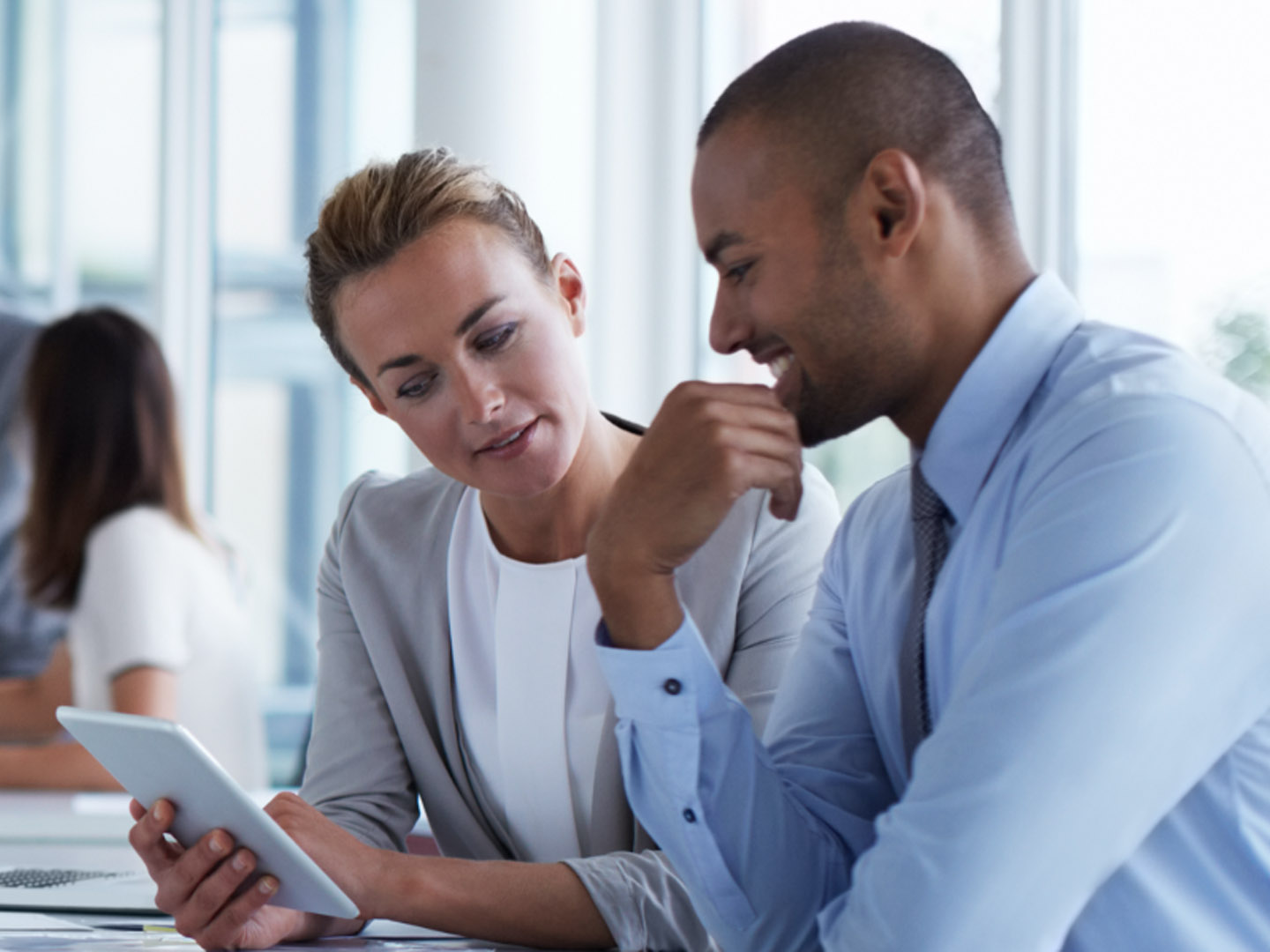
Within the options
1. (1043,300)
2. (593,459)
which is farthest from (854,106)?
(593,459)

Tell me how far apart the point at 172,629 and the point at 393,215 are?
152 cm

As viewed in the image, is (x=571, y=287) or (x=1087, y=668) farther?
(x=571, y=287)

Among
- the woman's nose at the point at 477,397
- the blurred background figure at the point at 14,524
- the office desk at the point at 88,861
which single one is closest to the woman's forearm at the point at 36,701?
the office desk at the point at 88,861

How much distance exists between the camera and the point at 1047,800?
0.88 meters

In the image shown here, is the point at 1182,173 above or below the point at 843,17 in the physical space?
below

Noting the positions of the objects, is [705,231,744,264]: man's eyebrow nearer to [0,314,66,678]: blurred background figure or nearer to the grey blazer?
the grey blazer

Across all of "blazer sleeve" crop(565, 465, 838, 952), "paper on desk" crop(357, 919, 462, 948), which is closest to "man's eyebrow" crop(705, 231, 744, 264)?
"blazer sleeve" crop(565, 465, 838, 952)

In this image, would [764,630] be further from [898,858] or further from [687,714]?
[898,858]

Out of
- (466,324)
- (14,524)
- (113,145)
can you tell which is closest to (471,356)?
(466,324)

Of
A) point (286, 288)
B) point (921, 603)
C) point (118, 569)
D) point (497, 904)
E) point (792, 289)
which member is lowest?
point (118, 569)

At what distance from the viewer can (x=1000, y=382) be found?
1116 millimetres

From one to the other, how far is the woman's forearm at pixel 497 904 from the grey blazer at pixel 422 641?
0.43 feet

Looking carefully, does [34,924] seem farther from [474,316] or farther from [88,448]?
[88,448]

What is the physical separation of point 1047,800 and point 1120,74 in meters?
3.10
